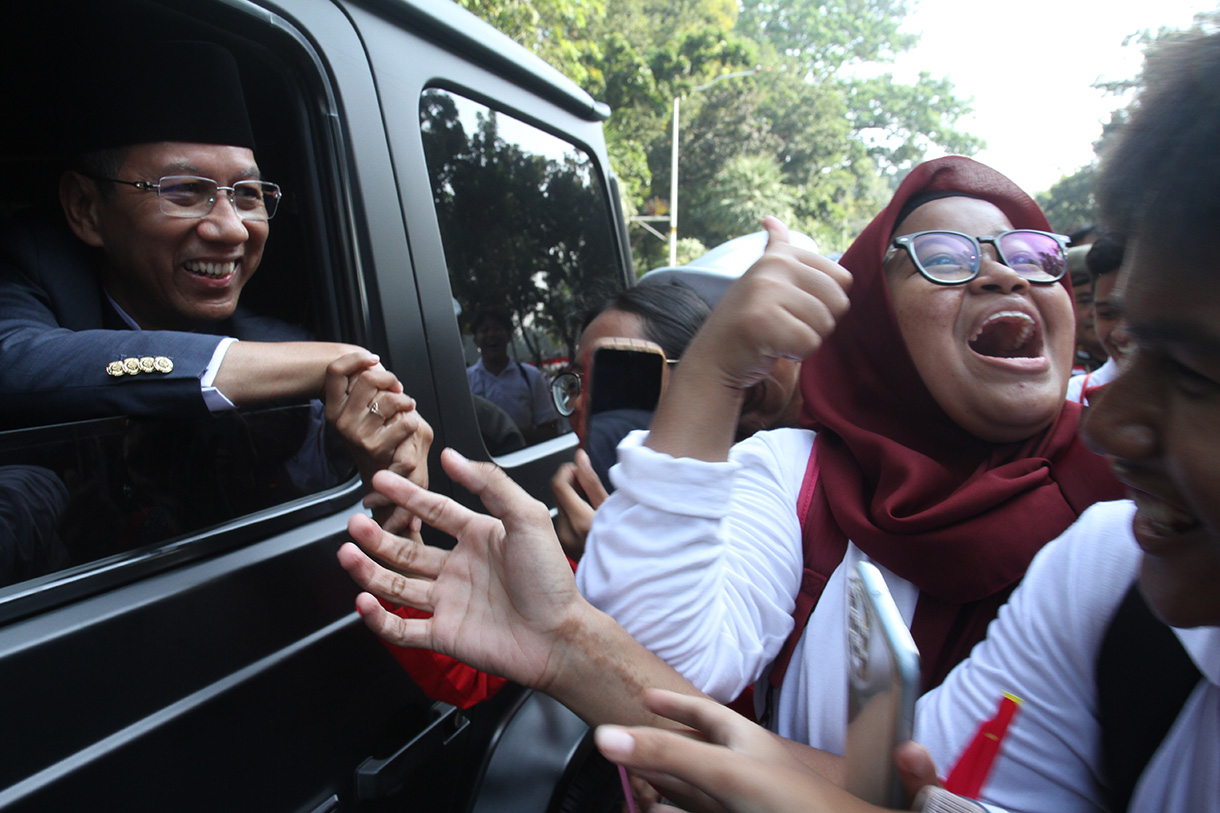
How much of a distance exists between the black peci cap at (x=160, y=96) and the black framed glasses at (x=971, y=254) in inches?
52.5

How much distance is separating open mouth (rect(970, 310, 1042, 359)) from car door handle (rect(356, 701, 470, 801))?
1.27 meters

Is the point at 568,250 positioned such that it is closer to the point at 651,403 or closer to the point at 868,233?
the point at 651,403

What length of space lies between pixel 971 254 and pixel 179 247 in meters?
1.49

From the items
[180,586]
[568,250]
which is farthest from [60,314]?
[568,250]

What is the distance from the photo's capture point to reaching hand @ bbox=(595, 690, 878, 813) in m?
0.78

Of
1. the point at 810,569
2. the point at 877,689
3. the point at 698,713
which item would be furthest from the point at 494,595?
the point at 877,689

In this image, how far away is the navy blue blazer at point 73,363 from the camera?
114 centimetres

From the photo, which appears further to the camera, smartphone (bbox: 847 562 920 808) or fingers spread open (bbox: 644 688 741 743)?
fingers spread open (bbox: 644 688 741 743)

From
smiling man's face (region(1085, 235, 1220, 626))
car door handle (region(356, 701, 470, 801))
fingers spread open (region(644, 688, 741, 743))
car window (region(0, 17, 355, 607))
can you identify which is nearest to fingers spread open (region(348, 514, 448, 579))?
car window (region(0, 17, 355, 607))

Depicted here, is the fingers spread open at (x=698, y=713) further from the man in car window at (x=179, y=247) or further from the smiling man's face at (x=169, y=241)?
the smiling man's face at (x=169, y=241)

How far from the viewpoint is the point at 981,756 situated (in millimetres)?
950

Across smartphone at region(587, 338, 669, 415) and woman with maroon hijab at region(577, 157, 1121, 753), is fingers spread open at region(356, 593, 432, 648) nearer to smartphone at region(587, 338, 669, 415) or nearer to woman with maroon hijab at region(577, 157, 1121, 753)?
woman with maroon hijab at region(577, 157, 1121, 753)

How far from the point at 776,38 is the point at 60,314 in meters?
52.8

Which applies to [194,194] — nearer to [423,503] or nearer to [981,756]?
[423,503]
